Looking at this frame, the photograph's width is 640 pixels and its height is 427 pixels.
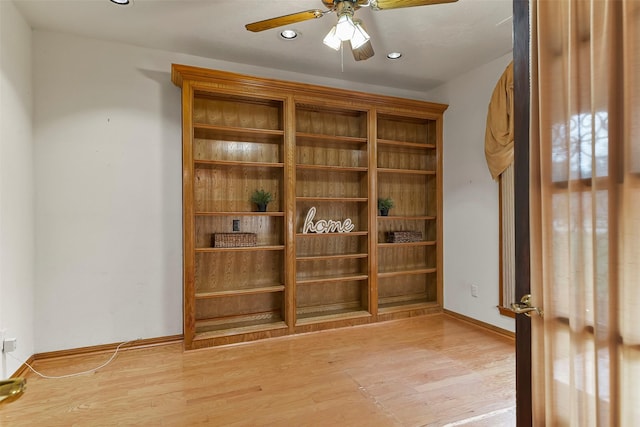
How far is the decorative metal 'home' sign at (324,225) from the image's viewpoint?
354cm

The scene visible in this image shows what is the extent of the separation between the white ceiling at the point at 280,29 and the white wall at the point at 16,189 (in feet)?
1.02

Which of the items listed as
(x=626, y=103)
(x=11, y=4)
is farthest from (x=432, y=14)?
(x=11, y=4)

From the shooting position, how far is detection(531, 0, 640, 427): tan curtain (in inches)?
33.3

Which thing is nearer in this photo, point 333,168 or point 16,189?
point 16,189

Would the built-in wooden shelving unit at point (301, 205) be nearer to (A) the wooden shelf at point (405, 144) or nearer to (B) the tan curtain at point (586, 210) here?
(A) the wooden shelf at point (405, 144)

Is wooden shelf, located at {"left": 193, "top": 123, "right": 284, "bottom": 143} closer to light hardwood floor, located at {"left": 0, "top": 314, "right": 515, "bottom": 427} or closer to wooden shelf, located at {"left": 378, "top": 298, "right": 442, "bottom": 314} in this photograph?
light hardwood floor, located at {"left": 0, "top": 314, "right": 515, "bottom": 427}

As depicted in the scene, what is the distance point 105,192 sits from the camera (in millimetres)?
2961

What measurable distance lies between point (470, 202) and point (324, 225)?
64.3 inches

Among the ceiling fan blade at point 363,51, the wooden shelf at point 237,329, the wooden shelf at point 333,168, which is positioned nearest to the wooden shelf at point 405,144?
the wooden shelf at point 333,168

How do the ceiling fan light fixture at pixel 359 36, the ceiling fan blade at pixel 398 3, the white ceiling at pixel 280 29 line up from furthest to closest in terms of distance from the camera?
1. the white ceiling at pixel 280 29
2. the ceiling fan light fixture at pixel 359 36
3. the ceiling fan blade at pixel 398 3

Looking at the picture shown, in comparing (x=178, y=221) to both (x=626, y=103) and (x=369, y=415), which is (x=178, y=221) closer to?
(x=369, y=415)

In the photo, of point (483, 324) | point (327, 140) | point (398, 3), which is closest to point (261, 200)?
point (327, 140)

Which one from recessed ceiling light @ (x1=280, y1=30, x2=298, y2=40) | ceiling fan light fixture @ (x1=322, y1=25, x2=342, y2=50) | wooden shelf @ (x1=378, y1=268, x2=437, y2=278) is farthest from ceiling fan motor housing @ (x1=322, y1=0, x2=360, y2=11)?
wooden shelf @ (x1=378, y1=268, x2=437, y2=278)

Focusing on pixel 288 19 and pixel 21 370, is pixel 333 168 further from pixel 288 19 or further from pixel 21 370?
pixel 21 370
